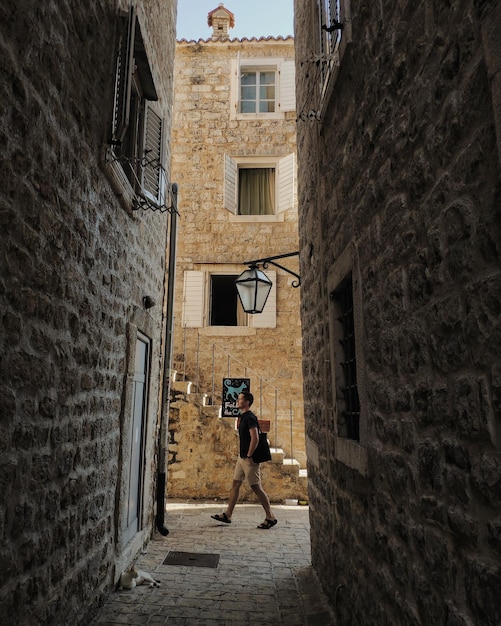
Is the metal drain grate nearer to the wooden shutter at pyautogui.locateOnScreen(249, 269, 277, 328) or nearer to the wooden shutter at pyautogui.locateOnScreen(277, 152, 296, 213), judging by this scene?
the wooden shutter at pyautogui.locateOnScreen(249, 269, 277, 328)

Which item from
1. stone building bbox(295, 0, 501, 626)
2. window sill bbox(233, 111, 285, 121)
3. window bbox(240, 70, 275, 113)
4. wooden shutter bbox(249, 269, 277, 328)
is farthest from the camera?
window bbox(240, 70, 275, 113)

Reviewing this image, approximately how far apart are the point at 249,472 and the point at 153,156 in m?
4.20

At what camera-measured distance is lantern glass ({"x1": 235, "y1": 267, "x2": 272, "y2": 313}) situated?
595cm

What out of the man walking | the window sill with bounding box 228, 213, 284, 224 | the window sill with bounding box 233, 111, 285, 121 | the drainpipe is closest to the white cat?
the drainpipe

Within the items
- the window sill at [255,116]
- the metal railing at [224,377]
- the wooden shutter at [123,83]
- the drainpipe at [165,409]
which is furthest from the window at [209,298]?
the wooden shutter at [123,83]

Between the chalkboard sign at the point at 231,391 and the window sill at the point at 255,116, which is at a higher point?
the window sill at the point at 255,116

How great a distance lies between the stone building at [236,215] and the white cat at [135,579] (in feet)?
15.6

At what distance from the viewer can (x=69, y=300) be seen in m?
2.99

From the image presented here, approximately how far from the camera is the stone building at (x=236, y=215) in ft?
33.3

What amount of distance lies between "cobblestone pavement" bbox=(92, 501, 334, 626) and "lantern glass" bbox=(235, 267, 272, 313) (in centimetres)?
286

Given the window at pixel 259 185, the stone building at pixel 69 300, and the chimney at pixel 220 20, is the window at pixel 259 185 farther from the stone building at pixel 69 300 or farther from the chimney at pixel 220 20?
the stone building at pixel 69 300

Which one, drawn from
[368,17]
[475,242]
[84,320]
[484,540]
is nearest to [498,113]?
[475,242]

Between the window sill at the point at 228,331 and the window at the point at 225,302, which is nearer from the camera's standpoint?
the window sill at the point at 228,331

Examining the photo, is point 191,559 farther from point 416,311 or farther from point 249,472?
point 416,311
